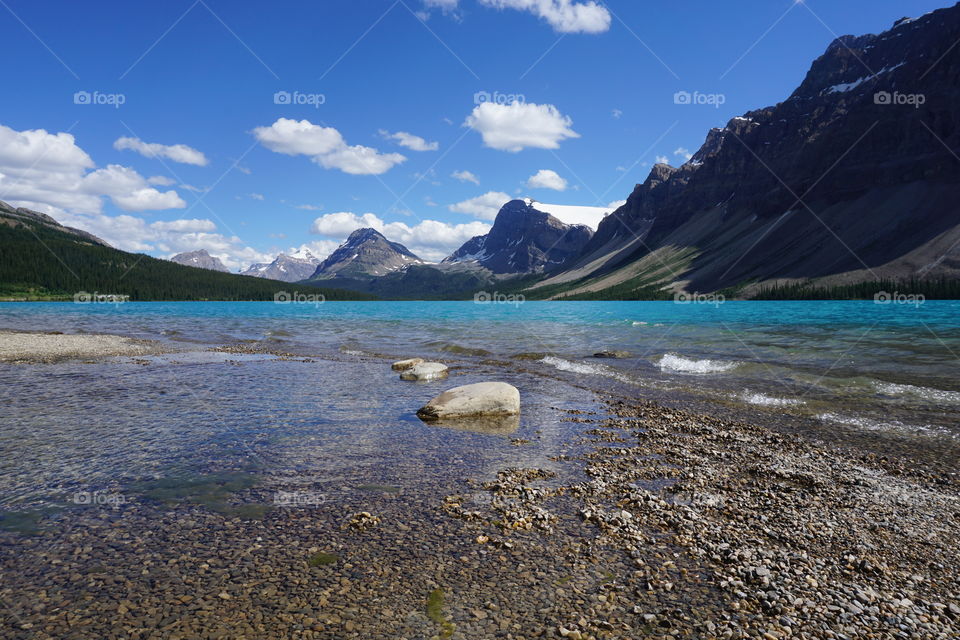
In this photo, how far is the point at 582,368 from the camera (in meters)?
32.5

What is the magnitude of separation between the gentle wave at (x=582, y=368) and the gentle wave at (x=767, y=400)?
6611 millimetres

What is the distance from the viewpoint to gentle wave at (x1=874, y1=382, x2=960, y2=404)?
835 inches

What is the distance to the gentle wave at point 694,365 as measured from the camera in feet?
101

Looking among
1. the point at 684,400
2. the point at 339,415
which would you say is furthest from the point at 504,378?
the point at 339,415

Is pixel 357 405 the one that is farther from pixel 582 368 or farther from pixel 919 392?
pixel 919 392

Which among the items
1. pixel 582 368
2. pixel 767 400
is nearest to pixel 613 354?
pixel 582 368

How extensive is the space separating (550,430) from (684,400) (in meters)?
8.82

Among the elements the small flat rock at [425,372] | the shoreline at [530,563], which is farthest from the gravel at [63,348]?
the shoreline at [530,563]
